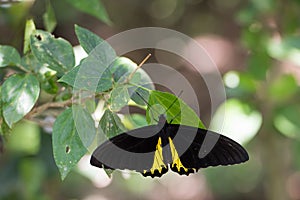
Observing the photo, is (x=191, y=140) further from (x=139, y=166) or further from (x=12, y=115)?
(x=12, y=115)

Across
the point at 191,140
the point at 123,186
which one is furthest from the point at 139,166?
the point at 123,186

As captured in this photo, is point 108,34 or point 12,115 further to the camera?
point 108,34

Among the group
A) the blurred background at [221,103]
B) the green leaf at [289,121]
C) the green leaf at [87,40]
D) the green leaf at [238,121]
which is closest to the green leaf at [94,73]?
the green leaf at [87,40]

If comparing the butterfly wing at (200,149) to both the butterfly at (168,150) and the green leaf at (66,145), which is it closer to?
the butterfly at (168,150)

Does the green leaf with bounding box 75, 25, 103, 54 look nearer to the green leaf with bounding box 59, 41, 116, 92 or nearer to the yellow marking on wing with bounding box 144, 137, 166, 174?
the green leaf with bounding box 59, 41, 116, 92

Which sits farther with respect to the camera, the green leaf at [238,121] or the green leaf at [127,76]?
the green leaf at [238,121]

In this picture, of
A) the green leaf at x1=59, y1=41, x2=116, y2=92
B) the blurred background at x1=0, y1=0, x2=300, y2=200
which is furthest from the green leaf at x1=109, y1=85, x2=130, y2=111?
the blurred background at x1=0, y1=0, x2=300, y2=200

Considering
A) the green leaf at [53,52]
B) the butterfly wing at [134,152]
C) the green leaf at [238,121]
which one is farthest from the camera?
the green leaf at [238,121]
